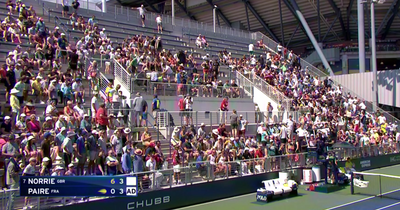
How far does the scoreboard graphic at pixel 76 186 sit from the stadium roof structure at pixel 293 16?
3925cm

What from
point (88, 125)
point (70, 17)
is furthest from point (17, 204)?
point (70, 17)

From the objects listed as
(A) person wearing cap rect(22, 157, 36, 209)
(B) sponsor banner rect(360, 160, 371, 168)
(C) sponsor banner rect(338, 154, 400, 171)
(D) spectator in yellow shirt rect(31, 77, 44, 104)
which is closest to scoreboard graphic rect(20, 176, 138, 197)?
(A) person wearing cap rect(22, 157, 36, 209)

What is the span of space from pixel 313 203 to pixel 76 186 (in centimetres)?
899

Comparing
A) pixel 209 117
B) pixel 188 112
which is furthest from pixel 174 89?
pixel 188 112

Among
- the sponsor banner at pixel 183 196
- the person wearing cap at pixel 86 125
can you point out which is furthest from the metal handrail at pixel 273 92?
the person wearing cap at pixel 86 125

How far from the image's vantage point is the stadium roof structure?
50.1 meters

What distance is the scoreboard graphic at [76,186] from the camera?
10.5 meters

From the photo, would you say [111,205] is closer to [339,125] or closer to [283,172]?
[283,172]

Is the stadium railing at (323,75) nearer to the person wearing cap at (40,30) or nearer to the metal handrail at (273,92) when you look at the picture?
the metal handrail at (273,92)

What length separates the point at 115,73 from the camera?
22141 mm

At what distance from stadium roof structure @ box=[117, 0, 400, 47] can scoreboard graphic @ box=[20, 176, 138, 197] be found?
39.2m

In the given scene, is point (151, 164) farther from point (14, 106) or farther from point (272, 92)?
point (272, 92)

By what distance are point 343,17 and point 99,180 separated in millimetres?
47479

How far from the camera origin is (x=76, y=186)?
10.9m
